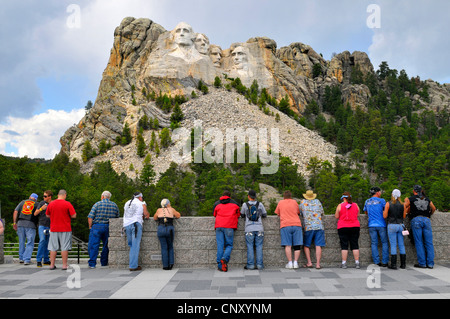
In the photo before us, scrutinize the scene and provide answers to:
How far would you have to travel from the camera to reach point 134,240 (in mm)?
8867

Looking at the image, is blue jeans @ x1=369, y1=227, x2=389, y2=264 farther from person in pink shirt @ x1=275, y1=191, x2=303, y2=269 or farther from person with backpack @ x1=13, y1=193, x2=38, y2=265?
person with backpack @ x1=13, y1=193, x2=38, y2=265

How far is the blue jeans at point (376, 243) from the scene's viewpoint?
886 cm

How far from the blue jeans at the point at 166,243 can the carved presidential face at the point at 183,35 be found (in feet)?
330

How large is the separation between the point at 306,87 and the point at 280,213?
118m

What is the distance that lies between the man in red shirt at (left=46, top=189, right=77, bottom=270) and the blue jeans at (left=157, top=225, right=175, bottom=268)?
2.31 m

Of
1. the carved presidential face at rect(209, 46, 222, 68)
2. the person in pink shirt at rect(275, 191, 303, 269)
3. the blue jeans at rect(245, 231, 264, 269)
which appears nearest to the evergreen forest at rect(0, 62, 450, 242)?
the carved presidential face at rect(209, 46, 222, 68)

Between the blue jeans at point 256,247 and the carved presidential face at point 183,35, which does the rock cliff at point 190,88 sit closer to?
the carved presidential face at point 183,35

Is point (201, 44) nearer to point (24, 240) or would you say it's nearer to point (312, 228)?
Result: point (24, 240)

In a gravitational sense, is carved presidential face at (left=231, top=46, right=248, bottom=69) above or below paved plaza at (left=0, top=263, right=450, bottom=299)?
above

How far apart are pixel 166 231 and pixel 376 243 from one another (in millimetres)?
4990

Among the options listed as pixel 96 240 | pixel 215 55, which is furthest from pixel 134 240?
pixel 215 55

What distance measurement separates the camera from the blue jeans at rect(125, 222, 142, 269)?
8.88 meters

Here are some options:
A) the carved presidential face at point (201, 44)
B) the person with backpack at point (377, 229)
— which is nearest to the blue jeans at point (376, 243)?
the person with backpack at point (377, 229)

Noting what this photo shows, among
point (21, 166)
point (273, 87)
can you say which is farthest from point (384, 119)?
point (21, 166)
